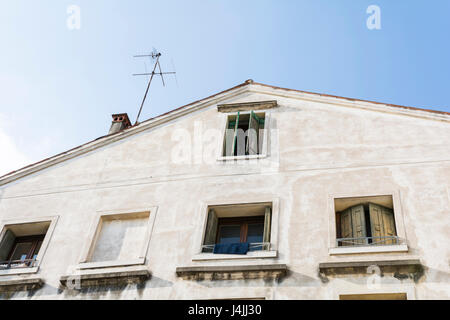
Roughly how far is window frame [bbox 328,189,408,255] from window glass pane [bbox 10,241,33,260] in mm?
7884

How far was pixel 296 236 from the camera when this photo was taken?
11.2 metres

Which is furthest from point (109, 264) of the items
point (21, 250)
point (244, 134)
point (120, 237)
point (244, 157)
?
point (244, 134)

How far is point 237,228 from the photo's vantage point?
40.7 ft

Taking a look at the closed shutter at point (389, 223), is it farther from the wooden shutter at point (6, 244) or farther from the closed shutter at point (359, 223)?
the wooden shutter at point (6, 244)

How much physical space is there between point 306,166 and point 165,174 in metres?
3.81

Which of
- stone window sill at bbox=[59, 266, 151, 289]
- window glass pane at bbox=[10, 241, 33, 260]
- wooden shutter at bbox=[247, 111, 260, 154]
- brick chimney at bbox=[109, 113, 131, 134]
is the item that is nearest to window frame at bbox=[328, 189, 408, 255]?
wooden shutter at bbox=[247, 111, 260, 154]

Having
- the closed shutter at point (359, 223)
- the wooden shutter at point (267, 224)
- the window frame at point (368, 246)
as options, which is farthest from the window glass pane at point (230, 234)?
the closed shutter at point (359, 223)

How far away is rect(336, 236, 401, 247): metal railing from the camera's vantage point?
35.3 ft

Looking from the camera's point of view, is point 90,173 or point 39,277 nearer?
point 39,277
